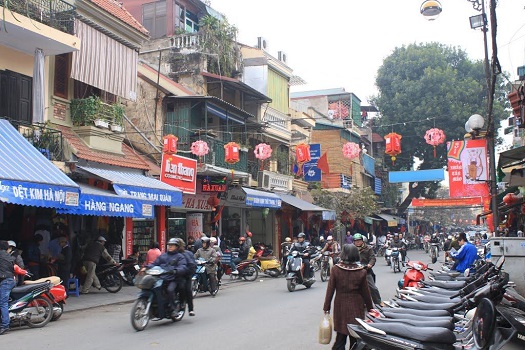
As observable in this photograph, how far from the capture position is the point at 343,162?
40250mm

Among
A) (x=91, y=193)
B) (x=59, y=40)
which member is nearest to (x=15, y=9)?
(x=59, y=40)

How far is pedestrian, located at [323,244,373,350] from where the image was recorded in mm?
5898

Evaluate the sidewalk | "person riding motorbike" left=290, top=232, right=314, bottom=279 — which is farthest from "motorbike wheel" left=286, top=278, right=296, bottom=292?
the sidewalk

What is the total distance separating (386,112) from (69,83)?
35.5 m

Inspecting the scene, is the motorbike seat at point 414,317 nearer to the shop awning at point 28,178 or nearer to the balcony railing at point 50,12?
the shop awning at point 28,178

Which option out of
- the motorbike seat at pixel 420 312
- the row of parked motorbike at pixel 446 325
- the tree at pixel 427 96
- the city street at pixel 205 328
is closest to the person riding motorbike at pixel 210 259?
the city street at pixel 205 328

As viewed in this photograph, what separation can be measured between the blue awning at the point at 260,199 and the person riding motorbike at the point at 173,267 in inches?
511

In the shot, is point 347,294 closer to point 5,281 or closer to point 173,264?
point 173,264

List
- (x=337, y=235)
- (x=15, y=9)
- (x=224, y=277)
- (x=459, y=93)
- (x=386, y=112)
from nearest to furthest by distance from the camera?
(x=15, y=9)
(x=224, y=277)
(x=337, y=235)
(x=459, y=93)
(x=386, y=112)

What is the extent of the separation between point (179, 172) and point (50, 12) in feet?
22.1

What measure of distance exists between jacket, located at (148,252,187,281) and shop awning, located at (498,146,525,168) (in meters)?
7.78

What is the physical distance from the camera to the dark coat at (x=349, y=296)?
19.4 feet

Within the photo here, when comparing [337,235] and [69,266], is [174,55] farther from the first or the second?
[337,235]

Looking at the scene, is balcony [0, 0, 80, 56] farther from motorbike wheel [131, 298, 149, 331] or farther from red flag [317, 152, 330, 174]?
red flag [317, 152, 330, 174]
